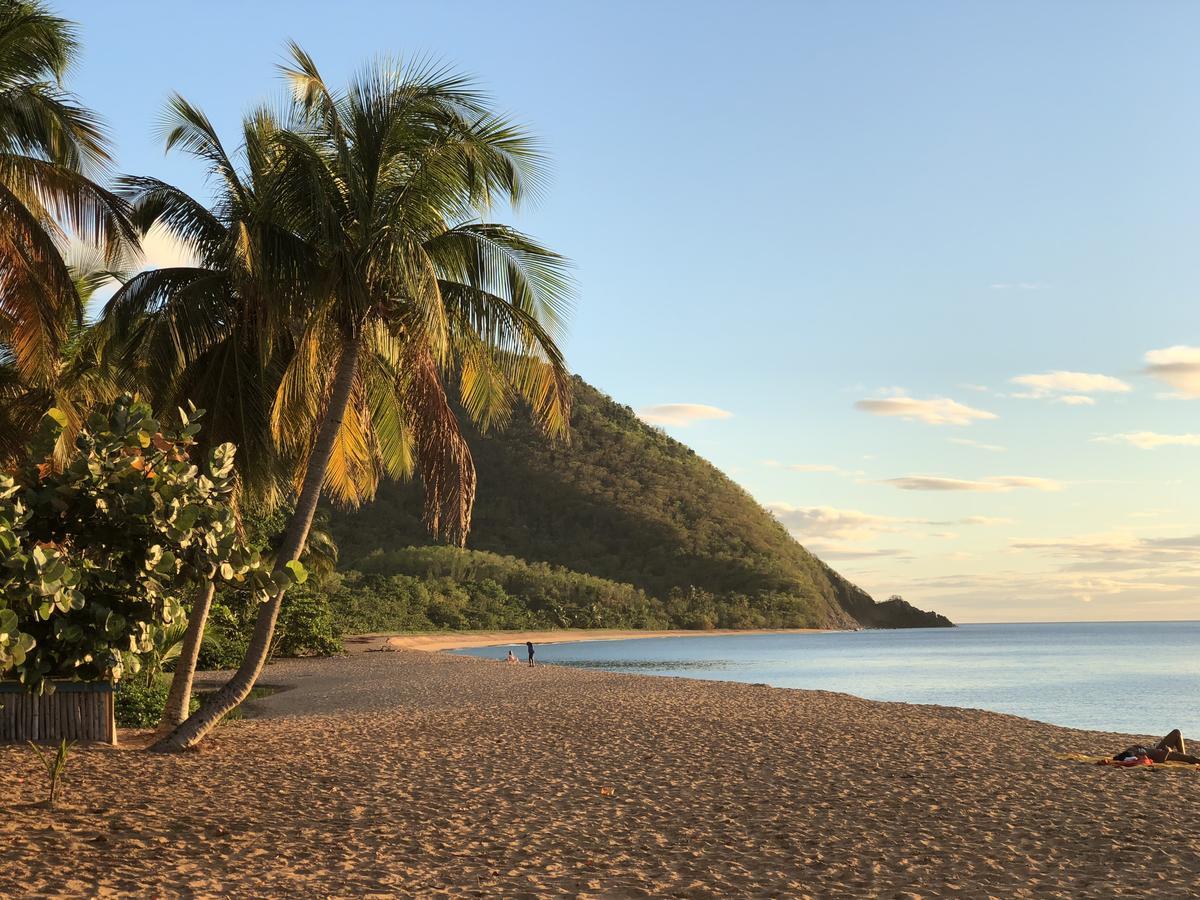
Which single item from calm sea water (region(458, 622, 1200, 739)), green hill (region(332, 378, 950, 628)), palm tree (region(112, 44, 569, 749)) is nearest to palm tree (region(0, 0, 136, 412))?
palm tree (region(112, 44, 569, 749))

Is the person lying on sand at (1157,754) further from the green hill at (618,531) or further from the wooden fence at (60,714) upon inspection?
the green hill at (618,531)

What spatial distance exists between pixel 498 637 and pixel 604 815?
6665 cm

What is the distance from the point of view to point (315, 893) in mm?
6188

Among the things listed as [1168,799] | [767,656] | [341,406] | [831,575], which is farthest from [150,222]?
[831,575]

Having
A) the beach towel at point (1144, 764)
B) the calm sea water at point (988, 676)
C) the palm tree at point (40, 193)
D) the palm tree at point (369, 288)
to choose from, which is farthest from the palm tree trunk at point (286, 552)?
the calm sea water at point (988, 676)

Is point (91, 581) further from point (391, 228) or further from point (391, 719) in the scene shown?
point (391, 719)

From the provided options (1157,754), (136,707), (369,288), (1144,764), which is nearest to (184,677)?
(136,707)

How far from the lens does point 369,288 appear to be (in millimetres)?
12250

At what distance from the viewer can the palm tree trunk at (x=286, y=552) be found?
11.8m

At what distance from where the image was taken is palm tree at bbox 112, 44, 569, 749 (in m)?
12.0

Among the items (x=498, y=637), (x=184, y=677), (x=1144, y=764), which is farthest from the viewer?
(x=498, y=637)

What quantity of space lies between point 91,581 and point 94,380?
11.3 metres

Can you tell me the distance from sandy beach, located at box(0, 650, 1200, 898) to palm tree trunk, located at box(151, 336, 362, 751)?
409mm

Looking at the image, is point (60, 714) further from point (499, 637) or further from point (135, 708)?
point (499, 637)
